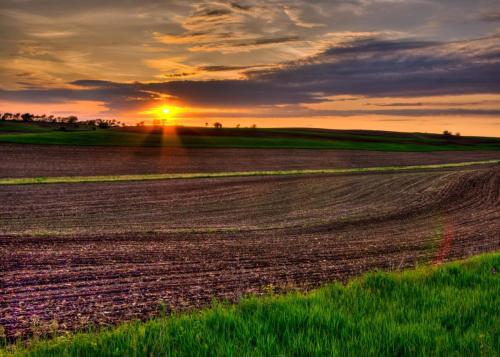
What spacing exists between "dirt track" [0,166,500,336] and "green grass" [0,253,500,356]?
2908 millimetres

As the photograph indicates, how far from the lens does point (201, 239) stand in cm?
1705

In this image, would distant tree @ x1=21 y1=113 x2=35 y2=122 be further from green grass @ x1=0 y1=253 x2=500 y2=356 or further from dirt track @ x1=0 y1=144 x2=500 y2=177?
green grass @ x1=0 y1=253 x2=500 y2=356

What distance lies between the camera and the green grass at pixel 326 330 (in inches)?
200

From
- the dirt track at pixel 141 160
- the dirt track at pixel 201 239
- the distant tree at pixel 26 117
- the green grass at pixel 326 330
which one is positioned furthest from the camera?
the distant tree at pixel 26 117

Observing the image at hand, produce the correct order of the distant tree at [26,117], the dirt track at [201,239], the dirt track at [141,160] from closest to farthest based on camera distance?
the dirt track at [201,239] → the dirt track at [141,160] → the distant tree at [26,117]

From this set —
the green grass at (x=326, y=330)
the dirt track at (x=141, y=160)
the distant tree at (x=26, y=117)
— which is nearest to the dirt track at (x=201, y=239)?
the green grass at (x=326, y=330)

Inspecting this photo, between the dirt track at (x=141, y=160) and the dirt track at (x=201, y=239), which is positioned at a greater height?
the dirt track at (x=141, y=160)

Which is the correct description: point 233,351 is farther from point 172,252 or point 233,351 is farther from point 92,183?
point 92,183

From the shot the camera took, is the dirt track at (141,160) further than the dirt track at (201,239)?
Yes

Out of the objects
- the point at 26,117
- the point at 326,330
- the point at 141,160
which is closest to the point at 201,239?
the point at 326,330

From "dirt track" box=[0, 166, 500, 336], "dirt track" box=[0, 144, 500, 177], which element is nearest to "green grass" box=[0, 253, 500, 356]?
"dirt track" box=[0, 166, 500, 336]

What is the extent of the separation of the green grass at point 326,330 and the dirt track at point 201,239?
291cm

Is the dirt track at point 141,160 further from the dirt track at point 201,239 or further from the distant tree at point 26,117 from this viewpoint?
the distant tree at point 26,117

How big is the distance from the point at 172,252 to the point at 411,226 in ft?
39.5
